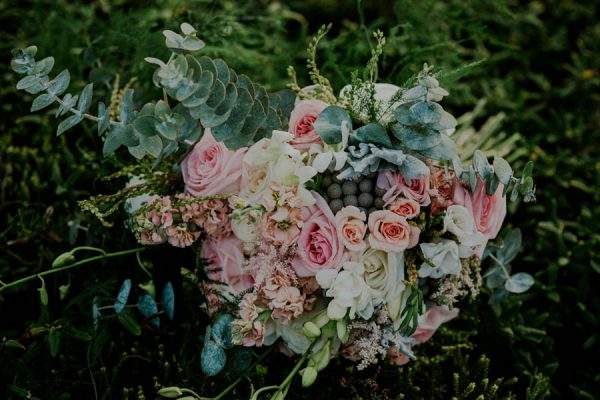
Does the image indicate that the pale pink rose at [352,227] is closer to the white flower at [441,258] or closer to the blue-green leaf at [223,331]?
the white flower at [441,258]

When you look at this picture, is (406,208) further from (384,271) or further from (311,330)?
(311,330)

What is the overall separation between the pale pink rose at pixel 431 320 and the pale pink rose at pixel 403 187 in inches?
8.6

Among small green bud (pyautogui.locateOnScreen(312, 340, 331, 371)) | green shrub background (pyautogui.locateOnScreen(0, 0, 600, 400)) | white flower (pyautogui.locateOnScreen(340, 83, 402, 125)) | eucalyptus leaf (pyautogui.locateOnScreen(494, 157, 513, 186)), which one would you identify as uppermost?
white flower (pyautogui.locateOnScreen(340, 83, 402, 125))

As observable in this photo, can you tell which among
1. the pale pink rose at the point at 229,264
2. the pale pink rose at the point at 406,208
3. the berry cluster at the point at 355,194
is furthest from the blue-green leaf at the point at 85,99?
the pale pink rose at the point at 406,208

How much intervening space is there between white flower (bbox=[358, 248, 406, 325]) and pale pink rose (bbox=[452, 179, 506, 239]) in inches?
5.2

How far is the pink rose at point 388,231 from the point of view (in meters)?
0.85

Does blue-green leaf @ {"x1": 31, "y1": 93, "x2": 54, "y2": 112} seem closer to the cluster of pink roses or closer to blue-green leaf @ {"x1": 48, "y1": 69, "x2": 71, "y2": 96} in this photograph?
blue-green leaf @ {"x1": 48, "y1": 69, "x2": 71, "y2": 96}

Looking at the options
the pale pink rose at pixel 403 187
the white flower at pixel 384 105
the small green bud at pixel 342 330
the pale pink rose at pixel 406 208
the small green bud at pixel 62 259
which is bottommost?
the small green bud at pixel 62 259

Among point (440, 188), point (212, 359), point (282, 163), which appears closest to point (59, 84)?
point (282, 163)

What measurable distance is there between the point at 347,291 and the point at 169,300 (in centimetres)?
34

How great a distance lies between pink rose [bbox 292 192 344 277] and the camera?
86cm

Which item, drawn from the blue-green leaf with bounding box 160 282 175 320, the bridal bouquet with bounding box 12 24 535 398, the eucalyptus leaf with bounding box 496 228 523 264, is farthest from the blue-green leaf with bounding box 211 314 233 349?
the eucalyptus leaf with bounding box 496 228 523 264

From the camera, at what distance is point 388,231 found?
855mm

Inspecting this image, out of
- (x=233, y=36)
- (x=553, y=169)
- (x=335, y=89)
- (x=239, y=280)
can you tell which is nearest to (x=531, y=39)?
(x=553, y=169)
